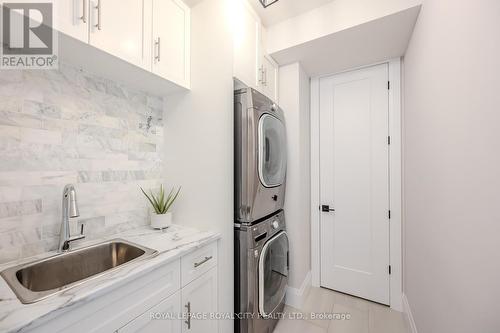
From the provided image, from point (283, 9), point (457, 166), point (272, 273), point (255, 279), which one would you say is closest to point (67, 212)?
point (255, 279)

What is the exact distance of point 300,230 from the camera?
209 centimetres

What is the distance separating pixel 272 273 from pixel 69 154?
1705 millimetres

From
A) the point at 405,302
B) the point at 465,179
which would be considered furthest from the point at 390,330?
the point at 465,179

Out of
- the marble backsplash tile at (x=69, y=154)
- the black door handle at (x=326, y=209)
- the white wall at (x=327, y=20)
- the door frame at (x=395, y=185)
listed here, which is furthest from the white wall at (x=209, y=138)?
the door frame at (x=395, y=185)

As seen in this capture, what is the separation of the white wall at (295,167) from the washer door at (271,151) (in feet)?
0.57

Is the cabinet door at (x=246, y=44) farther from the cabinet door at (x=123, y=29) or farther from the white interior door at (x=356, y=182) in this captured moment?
the white interior door at (x=356, y=182)

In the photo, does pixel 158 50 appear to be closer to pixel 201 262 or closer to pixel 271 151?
pixel 271 151

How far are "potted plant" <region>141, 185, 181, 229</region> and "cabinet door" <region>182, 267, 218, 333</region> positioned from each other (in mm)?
490

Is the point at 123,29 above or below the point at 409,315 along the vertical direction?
above

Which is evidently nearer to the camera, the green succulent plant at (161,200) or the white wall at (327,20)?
the white wall at (327,20)

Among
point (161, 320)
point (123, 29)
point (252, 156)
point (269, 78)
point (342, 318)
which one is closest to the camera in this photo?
point (161, 320)

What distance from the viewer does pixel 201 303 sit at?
4.18 feet

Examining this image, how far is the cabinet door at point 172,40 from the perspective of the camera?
1.33 meters

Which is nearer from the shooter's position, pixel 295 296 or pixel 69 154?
pixel 69 154
